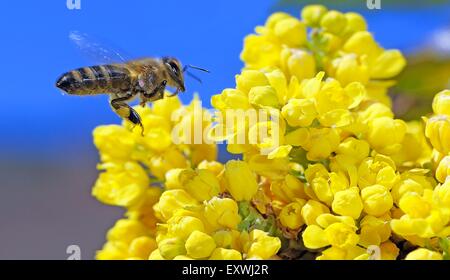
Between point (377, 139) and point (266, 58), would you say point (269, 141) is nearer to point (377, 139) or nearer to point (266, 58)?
point (377, 139)

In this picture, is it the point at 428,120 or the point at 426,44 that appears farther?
the point at 426,44

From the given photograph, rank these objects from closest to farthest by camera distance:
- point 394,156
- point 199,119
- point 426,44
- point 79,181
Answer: point 394,156 → point 199,119 → point 426,44 → point 79,181

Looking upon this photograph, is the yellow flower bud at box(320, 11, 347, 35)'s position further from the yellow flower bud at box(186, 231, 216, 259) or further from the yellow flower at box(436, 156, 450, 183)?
the yellow flower bud at box(186, 231, 216, 259)

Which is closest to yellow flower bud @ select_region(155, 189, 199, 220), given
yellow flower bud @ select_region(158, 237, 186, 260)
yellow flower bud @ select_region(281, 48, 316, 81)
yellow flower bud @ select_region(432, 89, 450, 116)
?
yellow flower bud @ select_region(158, 237, 186, 260)

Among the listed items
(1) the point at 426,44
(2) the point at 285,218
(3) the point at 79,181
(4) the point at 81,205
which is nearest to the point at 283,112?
(2) the point at 285,218

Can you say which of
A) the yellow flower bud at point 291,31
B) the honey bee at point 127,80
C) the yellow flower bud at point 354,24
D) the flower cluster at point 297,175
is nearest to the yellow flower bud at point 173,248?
the flower cluster at point 297,175

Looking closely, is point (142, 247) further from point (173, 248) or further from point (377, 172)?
point (377, 172)

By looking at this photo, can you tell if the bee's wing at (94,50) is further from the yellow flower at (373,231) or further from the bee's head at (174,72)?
the yellow flower at (373,231)
